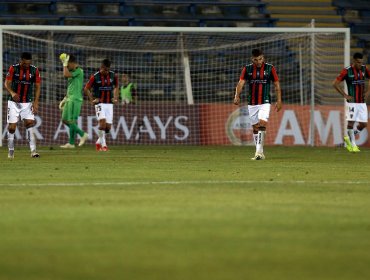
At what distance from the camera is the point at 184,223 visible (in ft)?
31.8

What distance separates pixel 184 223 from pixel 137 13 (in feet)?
86.2

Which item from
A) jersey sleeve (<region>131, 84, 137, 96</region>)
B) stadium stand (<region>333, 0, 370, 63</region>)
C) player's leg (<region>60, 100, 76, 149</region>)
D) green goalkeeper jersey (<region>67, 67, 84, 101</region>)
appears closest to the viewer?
player's leg (<region>60, 100, 76, 149</region>)

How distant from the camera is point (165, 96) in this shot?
30672 mm

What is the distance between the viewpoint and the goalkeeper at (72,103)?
90.4 feet

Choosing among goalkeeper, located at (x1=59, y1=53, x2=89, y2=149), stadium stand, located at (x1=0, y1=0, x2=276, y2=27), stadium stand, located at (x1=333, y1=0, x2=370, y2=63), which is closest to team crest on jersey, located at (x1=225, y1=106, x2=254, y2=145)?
goalkeeper, located at (x1=59, y1=53, x2=89, y2=149)

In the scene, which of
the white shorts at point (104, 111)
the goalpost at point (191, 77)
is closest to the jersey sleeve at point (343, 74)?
the goalpost at point (191, 77)

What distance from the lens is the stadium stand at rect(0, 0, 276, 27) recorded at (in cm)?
3416

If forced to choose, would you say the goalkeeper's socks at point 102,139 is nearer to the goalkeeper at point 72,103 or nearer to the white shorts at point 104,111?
the white shorts at point 104,111

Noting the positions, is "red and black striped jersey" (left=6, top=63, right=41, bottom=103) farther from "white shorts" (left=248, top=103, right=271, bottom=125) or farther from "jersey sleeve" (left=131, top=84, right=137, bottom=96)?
"jersey sleeve" (left=131, top=84, right=137, bottom=96)

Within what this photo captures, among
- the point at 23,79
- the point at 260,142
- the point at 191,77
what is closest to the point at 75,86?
the point at 191,77

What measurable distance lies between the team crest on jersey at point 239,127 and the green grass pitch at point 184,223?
11.9m

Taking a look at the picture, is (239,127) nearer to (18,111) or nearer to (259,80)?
(259,80)

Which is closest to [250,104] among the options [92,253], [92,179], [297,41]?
[92,179]

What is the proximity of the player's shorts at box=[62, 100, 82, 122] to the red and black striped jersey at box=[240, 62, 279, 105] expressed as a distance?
6.64 metres
